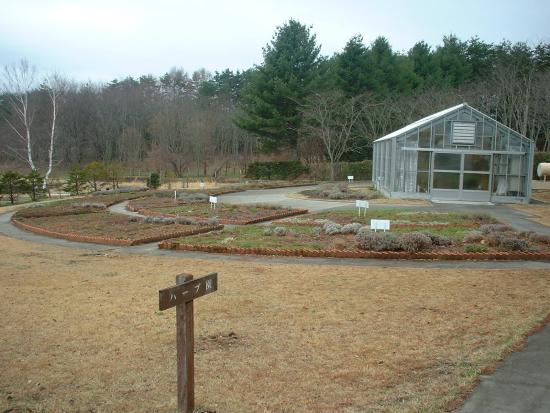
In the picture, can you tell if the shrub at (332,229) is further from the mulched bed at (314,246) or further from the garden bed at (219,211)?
the garden bed at (219,211)

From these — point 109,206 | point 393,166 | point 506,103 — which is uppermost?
point 506,103

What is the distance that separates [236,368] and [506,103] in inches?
1834

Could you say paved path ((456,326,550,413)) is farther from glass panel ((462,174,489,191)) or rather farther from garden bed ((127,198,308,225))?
glass panel ((462,174,489,191))

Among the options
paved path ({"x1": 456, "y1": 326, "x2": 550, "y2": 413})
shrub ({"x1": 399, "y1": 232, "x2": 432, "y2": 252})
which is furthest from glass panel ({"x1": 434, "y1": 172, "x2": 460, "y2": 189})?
paved path ({"x1": 456, "y1": 326, "x2": 550, "y2": 413})

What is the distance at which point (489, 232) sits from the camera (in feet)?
44.3

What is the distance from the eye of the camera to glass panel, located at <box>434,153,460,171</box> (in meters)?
25.9

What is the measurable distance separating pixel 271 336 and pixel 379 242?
6.09 meters

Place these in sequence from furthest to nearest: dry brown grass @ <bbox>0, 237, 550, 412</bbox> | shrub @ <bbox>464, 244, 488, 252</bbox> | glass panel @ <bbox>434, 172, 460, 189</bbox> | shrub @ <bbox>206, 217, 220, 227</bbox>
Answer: glass panel @ <bbox>434, 172, 460, 189</bbox> < shrub @ <bbox>206, 217, 220, 227</bbox> < shrub @ <bbox>464, 244, 488, 252</bbox> < dry brown grass @ <bbox>0, 237, 550, 412</bbox>

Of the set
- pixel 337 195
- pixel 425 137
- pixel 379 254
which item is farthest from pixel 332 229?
pixel 425 137

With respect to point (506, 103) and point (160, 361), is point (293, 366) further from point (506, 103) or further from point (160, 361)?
point (506, 103)

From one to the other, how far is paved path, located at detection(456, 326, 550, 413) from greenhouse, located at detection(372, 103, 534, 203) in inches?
835

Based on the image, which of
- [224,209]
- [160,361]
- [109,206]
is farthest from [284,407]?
[109,206]

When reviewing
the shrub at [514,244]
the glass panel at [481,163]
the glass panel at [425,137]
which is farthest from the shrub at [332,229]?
the glass panel at [481,163]

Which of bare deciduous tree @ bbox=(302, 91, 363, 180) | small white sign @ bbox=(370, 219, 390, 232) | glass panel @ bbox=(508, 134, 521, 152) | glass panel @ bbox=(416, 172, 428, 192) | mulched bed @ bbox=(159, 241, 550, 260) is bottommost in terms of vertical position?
mulched bed @ bbox=(159, 241, 550, 260)
